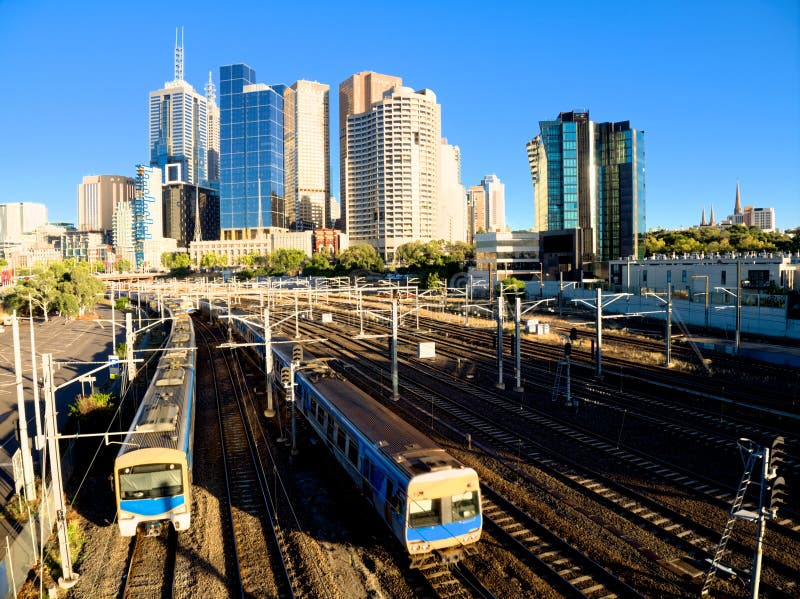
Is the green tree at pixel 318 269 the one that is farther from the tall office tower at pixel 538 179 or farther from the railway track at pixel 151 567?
the railway track at pixel 151 567

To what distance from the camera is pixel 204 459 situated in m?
20.0

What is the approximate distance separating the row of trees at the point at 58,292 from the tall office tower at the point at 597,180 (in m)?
92.7

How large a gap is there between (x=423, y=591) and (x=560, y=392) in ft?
61.0

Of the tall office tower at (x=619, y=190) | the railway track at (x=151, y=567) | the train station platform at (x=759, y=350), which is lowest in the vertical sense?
the railway track at (x=151, y=567)

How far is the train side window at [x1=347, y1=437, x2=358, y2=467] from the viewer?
49.9ft

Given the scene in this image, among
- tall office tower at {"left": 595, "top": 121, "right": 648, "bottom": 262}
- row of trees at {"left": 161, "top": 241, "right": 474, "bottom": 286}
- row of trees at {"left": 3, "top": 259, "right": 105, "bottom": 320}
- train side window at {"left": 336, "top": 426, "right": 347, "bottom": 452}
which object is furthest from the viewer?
tall office tower at {"left": 595, "top": 121, "right": 648, "bottom": 262}

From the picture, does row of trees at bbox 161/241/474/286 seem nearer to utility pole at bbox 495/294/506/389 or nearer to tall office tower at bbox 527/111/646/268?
tall office tower at bbox 527/111/646/268

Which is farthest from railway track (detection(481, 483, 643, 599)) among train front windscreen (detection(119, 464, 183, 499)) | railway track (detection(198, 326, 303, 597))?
train front windscreen (detection(119, 464, 183, 499))

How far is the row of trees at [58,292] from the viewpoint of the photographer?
220 feet

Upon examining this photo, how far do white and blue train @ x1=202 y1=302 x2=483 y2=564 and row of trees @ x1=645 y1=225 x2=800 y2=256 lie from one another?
312 ft

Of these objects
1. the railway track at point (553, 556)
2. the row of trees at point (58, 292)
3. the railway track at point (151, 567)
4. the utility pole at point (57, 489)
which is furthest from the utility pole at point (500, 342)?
the row of trees at point (58, 292)

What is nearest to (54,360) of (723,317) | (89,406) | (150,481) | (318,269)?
(89,406)

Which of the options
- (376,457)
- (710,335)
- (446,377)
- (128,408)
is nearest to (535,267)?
(710,335)

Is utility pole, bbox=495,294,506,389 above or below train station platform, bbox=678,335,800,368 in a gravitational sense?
above
